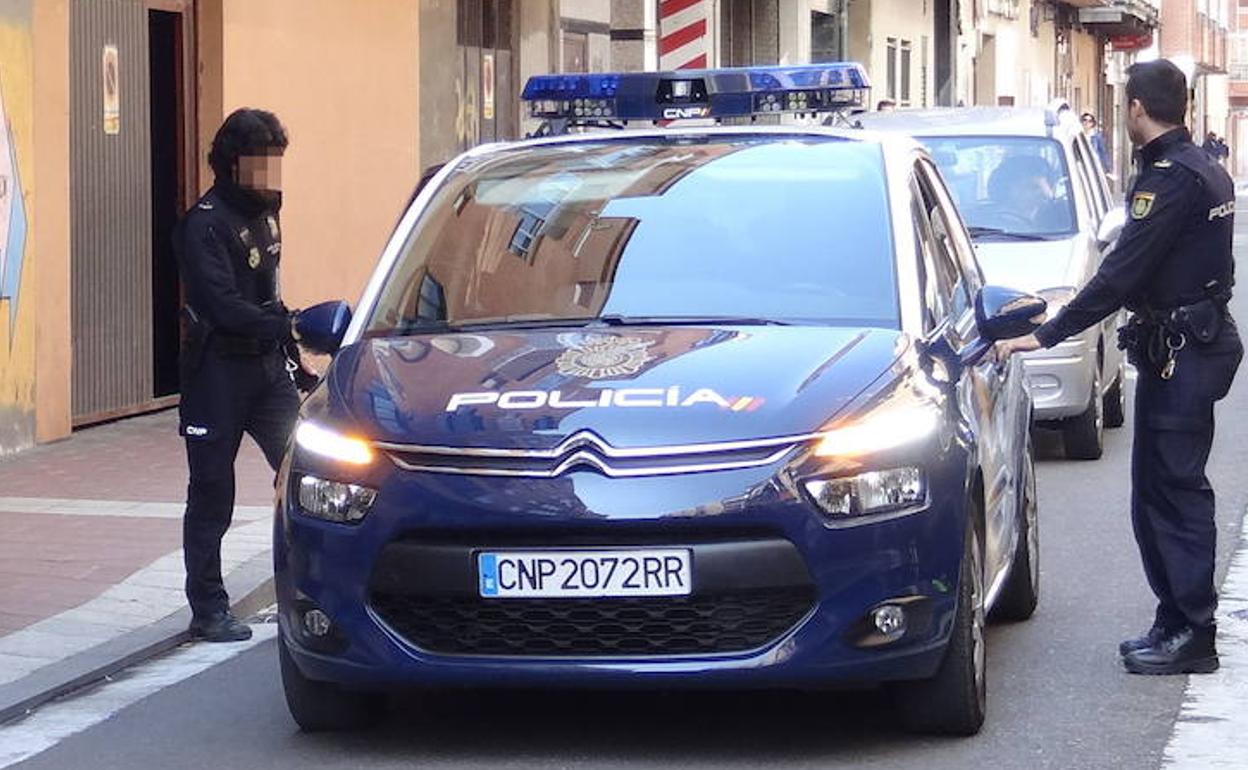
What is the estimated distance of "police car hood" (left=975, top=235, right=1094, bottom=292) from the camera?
12.9 metres

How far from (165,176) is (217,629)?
7.21 meters

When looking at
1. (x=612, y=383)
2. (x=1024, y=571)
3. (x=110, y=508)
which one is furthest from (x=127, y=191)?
(x=612, y=383)

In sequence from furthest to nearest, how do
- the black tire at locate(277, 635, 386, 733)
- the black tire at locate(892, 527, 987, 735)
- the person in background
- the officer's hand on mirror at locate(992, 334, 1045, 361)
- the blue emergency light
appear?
the person in background < the blue emergency light < the officer's hand on mirror at locate(992, 334, 1045, 361) < the black tire at locate(277, 635, 386, 733) < the black tire at locate(892, 527, 987, 735)

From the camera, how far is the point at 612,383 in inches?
257

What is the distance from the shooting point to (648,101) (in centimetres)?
1022

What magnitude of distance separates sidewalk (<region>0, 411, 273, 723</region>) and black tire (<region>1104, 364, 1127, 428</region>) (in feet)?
16.0

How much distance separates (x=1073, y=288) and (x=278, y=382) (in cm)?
549

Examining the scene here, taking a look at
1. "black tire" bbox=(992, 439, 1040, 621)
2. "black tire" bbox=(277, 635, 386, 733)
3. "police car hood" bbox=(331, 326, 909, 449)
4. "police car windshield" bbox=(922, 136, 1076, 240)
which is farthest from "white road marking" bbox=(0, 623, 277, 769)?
"police car windshield" bbox=(922, 136, 1076, 240)

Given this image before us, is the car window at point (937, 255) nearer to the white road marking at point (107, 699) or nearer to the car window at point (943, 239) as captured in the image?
the car window at point (943, 239)

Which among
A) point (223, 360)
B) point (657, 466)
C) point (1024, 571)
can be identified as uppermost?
point (223, 360)

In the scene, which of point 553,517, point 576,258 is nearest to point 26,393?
point 576,258

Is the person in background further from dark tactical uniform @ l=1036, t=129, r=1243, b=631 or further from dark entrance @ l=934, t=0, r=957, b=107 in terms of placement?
dark entrance @ l=934, t=0, r=957, b=107

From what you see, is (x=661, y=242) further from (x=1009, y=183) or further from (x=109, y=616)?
(x=1009, y=183)

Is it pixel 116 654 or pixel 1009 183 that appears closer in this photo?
pixel 116 654
